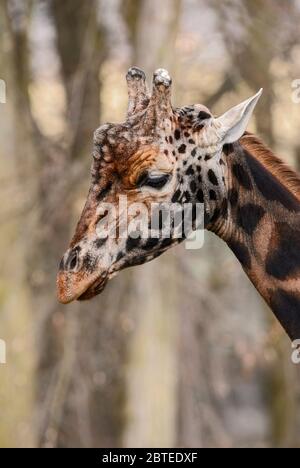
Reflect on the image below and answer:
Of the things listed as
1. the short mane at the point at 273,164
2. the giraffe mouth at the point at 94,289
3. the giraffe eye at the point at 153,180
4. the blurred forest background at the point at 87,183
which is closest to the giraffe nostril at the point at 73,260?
the giraffe mouth at the point at 94,289

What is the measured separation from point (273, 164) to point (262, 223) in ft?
1.22

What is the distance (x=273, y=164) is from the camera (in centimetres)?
742

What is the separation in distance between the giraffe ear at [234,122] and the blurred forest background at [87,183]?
7711mm

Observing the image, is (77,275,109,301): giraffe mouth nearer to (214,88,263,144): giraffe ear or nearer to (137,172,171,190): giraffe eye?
(137,172,171,190): giraffe eye

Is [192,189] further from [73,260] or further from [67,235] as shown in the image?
[67,235]

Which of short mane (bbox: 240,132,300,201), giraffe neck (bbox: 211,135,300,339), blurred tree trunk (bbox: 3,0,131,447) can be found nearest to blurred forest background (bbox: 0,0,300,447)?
blurred tree trunk (bbox: 3,0,131,447)

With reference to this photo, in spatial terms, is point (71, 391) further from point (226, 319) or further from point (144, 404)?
point (226, 319)

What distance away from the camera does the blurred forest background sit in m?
15.5

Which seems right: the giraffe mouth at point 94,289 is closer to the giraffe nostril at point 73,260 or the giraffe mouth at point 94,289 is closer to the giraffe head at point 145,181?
the giraffe head at point 145,181

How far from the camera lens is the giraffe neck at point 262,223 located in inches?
286

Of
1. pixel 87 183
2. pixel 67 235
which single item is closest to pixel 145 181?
pixel 87 183

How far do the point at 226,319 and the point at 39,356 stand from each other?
2.95m
